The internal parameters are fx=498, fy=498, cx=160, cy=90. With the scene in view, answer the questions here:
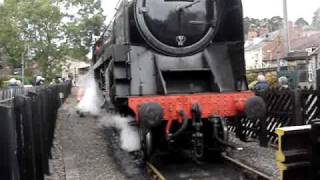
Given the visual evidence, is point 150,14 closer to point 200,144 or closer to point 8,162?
point 200,144

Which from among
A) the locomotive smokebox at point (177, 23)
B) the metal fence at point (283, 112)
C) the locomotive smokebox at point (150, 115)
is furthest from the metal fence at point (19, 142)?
the metal fence at point (283, 112)

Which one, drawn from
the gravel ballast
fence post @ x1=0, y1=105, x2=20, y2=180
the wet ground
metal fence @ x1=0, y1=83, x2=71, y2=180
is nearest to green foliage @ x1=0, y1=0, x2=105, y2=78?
the gravel ballast

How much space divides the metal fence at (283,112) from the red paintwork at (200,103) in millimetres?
1753

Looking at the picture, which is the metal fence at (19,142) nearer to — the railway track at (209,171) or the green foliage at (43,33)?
the railway track at (209,171)

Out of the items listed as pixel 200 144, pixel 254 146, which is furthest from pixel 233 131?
pixel 200 144

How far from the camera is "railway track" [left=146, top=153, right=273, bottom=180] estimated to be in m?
7.45

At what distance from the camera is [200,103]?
798 cm

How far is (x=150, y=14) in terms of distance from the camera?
28.3ft

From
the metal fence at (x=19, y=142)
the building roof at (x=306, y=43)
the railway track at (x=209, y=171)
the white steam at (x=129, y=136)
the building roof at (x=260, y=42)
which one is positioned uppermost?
the building roof at (x=260, y=42)

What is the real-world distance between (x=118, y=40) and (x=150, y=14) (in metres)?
1.12

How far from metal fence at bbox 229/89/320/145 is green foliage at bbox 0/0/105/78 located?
3054cm

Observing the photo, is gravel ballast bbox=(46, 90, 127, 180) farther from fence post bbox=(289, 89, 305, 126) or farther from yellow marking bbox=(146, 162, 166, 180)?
fence post bbox=(289, 89, 305, 126)

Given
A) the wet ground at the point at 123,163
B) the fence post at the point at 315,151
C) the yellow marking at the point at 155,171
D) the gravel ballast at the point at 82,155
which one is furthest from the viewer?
the gravel ballast at the point at 82,155

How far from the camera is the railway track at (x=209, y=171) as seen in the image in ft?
24.4
